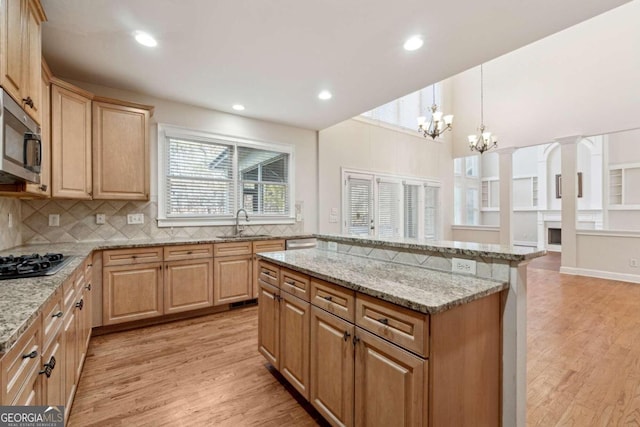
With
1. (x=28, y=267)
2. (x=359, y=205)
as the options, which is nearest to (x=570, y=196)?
(x=359, y=205)

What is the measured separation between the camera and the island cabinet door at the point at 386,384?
114 cm

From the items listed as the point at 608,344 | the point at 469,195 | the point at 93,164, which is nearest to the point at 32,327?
the point at 93,164

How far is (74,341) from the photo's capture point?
72.2 inches

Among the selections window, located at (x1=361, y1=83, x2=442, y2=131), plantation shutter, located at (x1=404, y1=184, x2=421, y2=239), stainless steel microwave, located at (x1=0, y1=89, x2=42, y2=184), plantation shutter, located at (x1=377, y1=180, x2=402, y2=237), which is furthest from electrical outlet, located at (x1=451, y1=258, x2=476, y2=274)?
plantation shutter, located at (x1=404, y1=184, x2=421, y2=239)

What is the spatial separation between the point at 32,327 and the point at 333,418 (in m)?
1.39

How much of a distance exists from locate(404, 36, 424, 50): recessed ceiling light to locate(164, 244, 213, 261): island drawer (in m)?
2.91

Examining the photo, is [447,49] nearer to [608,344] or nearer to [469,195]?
[608,344]

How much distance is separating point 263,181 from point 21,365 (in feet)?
12.1

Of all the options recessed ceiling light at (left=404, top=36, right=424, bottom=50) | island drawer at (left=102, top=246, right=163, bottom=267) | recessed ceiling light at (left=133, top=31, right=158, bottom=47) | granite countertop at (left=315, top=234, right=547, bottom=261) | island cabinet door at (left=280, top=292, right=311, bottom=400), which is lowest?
island cabinet door at (left=280, top=292, right=311, bottom=400)

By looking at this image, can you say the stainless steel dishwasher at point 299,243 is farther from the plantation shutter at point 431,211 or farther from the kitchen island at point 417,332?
the plantation shutter at point 431,211

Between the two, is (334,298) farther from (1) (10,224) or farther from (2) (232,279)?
(1) (10,224)

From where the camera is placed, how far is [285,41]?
245 centimetres

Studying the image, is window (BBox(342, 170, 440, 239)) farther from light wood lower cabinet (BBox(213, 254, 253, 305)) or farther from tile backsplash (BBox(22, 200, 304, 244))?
tile backsplash (BBox(22, 200, 304, 244))

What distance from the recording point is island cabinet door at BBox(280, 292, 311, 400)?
1.77 m
